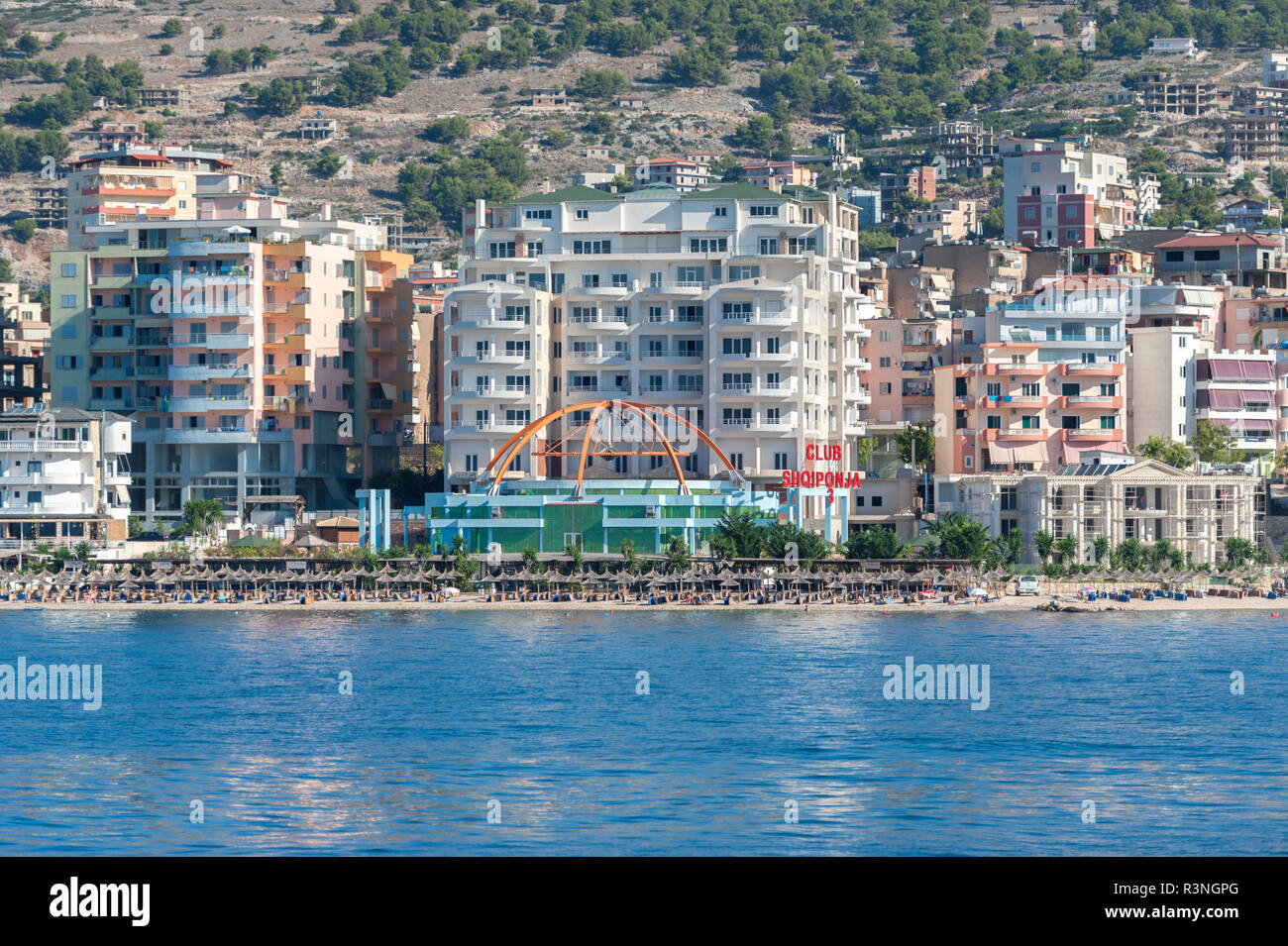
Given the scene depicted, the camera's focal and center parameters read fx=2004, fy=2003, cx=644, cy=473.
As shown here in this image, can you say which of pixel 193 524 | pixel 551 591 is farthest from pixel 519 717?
pixel 193 524

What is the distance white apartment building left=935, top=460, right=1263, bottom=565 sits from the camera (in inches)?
4279

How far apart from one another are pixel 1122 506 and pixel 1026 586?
8.98 meters

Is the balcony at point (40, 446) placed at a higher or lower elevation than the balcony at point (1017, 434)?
lower

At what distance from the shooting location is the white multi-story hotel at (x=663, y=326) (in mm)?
116938

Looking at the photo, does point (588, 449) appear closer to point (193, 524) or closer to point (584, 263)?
point (584, 263)

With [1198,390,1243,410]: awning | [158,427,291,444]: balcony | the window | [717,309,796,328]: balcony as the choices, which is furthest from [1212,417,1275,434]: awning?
[158,427,291,444]: balcony

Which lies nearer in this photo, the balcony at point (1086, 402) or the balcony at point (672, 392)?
the balcony at point (672, 392)

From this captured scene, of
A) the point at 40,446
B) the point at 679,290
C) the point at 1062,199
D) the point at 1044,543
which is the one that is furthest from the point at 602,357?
the point at 1062,199

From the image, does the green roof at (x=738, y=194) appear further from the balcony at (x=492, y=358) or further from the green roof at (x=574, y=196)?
the balcony at (x=492, y=358)

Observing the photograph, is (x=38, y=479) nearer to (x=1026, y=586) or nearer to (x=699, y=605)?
(x=699, y=605)

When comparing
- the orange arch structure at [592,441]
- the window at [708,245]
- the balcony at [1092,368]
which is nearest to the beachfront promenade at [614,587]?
the orange arch structure at [592,441]

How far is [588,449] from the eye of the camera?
11600cm

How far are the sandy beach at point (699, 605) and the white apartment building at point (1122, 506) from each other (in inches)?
252

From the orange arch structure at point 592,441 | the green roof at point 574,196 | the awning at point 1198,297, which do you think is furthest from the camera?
the awning at point 1198,297
